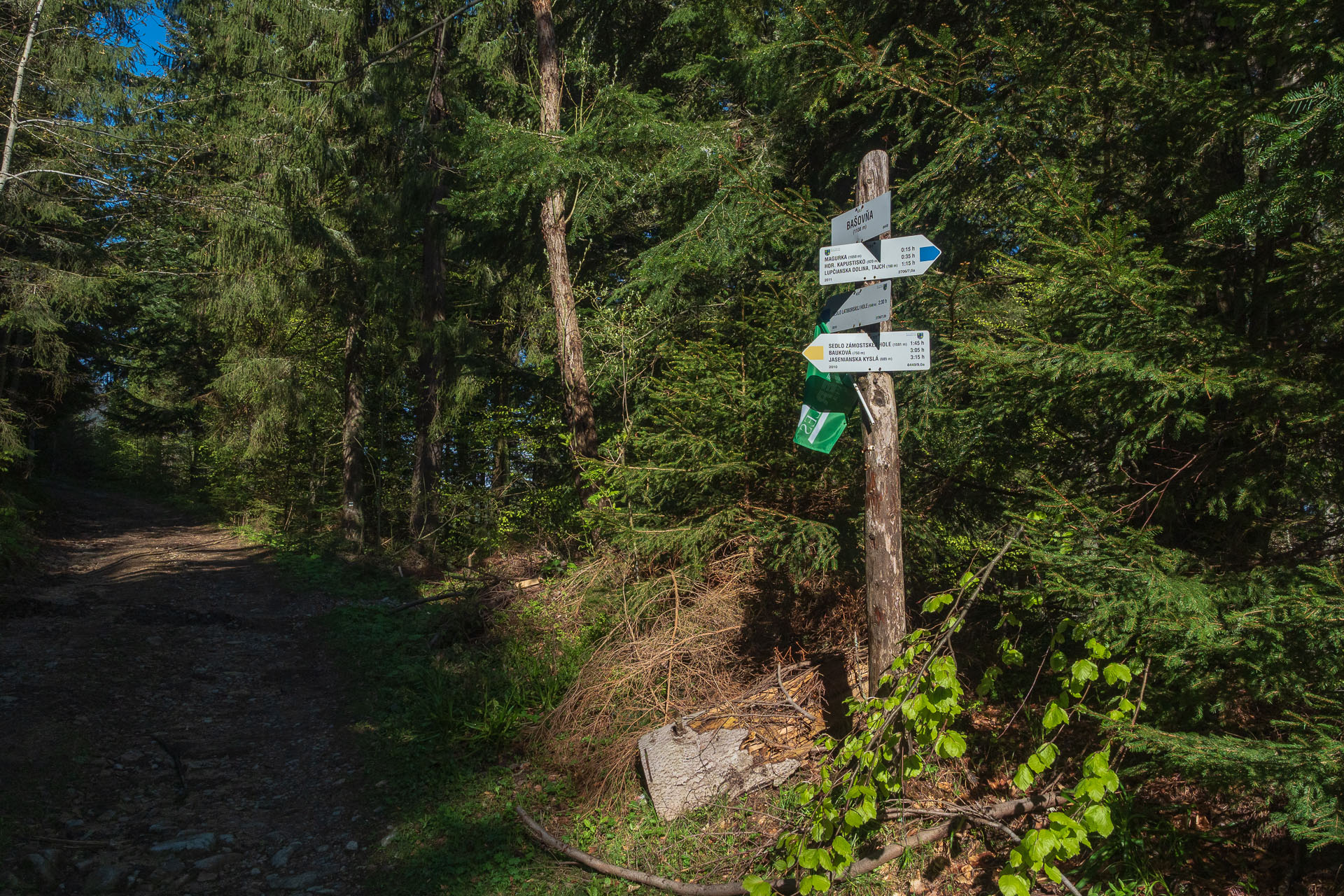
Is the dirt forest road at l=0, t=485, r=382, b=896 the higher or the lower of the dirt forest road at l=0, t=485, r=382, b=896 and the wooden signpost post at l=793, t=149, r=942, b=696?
the lower

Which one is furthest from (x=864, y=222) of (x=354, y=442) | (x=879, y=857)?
(x=354, y=442)

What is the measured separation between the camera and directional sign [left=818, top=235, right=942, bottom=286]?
11.4 ft

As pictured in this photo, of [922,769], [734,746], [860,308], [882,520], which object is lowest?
[734,746]

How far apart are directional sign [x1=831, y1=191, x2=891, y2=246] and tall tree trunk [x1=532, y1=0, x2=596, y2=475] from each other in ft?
16.2

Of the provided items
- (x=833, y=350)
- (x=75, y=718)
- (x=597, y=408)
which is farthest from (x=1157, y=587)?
(x=75, y=718)

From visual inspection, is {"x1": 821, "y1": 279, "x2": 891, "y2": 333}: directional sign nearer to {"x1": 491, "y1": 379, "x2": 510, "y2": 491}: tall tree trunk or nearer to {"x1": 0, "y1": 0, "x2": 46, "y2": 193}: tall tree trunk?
{"x1": 491, "y1": 379, "x2": 510, "y2": 491}: tall tree trunk

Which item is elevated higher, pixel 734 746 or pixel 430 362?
pixel 430 362

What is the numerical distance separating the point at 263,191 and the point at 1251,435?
536 inches

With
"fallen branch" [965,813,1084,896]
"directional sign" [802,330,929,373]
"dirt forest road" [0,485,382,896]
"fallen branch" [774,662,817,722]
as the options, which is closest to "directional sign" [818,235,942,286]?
"directional sign" [802,330,929,373]

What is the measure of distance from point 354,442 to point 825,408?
513 inches

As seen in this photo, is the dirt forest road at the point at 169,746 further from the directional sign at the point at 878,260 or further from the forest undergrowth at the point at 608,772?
the directional sign at the point at 878,260

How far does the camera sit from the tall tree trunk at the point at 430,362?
1256cm

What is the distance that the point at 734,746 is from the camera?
14.9ft

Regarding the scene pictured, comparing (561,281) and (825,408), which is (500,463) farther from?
(825,408)
